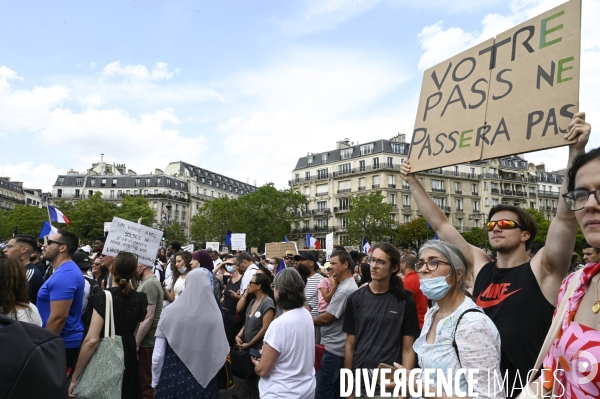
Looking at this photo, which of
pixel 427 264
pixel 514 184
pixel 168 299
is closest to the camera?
pixel 427 264

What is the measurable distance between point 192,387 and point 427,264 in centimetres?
277

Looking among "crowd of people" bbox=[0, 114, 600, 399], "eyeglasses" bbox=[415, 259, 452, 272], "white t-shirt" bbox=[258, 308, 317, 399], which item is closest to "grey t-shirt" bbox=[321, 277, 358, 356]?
"crowd of people" bbox=[0, 114, 600, 399]

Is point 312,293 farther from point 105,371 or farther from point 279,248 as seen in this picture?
point 279,248

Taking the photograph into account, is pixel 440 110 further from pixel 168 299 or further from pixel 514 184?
pixel 514 184

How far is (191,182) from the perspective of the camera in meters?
95.7

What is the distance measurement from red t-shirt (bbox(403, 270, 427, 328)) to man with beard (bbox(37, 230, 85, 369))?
3.80 m

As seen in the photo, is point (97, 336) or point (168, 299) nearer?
point (97, 336)

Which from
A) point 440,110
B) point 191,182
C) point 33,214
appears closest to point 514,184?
point 191,182

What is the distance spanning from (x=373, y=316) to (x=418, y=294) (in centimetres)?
188

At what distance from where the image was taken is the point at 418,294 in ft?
19.2

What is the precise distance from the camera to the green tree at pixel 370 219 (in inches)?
2259

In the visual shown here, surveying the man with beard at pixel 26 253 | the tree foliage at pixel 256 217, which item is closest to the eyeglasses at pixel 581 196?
the man with beard at pixel 26 253

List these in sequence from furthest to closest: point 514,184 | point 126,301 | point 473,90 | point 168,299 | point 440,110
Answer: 1. point 514,184
2. point 168,299
3. point 126,301
4. point 440,110
5. point 473,90

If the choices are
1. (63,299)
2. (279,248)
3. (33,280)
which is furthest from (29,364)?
(279,248)
